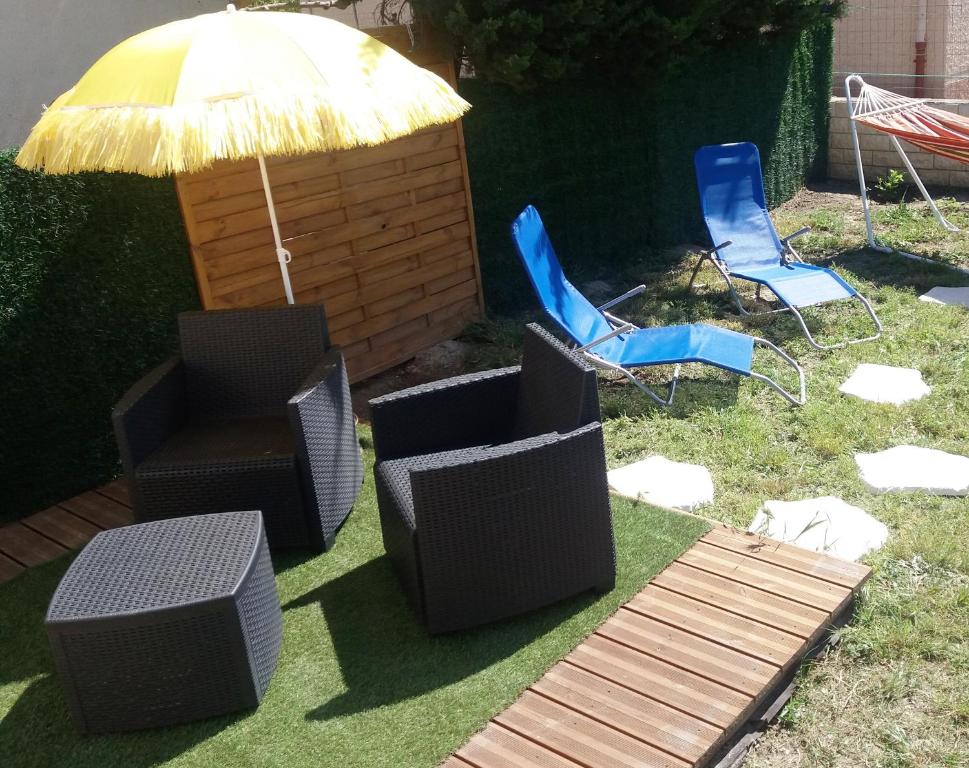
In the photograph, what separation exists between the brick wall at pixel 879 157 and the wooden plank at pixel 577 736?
8.82 m

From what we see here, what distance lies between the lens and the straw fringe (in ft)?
11.8

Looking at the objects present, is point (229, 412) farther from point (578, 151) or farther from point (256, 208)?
point (578, 151)

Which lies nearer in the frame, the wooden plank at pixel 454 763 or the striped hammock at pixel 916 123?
the wooden plank at pixel 454 763

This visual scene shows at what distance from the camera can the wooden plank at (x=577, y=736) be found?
286 cm

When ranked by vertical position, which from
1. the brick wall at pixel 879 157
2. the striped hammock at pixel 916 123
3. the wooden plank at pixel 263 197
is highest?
the wooden plank at pixel 263 197

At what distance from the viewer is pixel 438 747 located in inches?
118

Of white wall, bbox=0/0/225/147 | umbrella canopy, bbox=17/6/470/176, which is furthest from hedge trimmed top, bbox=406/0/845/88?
umbrella canopy, bbox=17/6/470/176

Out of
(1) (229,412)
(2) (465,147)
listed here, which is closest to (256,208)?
(1) (229,412)

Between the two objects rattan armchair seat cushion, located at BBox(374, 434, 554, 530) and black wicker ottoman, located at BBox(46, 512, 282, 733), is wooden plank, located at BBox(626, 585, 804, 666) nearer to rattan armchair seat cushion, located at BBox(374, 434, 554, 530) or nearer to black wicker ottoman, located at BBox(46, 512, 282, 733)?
rattan armchair seat cushion, located at BBox(374, 434, 554, 530)

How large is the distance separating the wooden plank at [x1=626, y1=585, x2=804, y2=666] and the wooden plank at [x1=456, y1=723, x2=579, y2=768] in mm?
803

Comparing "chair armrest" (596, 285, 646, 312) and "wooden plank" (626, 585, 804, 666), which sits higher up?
"chair armrest" (596, 285, 646, 312)

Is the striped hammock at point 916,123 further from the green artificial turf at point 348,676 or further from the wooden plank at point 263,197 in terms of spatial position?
the green artificial turf at point 348,676

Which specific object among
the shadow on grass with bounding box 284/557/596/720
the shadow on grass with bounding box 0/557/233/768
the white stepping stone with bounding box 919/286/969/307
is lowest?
the white stepping stone with bounding box 919/286/969/307

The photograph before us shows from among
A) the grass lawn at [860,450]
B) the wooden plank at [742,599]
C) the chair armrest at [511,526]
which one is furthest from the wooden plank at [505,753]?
the wooden plank at [742,599]
